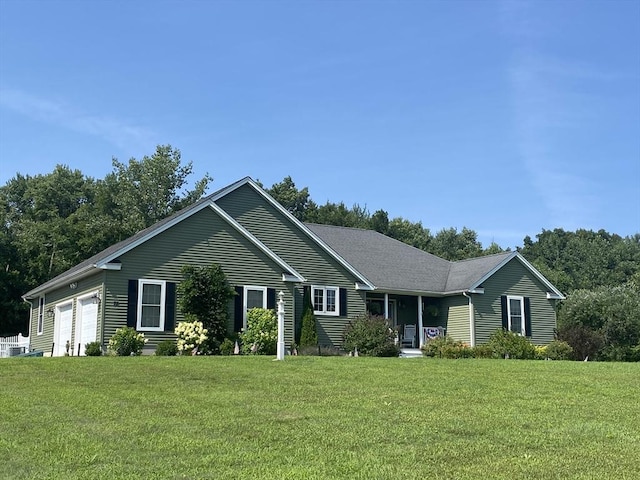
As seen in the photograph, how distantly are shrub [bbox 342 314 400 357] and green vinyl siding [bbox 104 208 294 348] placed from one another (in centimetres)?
226

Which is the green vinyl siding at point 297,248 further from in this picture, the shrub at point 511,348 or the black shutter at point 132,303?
the shrub at point 511,348

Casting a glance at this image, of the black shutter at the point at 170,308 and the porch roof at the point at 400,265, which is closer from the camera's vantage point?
the black shutter at the point at 170,308

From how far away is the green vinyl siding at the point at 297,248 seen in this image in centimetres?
2580

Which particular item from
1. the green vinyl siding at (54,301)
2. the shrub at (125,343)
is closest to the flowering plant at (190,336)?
the shrub at (125,343)

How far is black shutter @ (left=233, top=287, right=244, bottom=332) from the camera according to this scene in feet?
75.7

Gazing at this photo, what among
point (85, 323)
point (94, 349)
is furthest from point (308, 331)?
point (85, 323)

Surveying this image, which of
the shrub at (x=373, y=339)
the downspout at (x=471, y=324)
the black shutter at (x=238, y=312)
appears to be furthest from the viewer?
the downspout at (x=471, y=324)

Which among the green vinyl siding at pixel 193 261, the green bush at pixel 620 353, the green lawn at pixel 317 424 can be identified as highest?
the green vinyl siding at pixel 193 261

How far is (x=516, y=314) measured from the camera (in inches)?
1177

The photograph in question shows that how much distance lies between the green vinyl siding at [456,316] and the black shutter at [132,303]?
547 inches

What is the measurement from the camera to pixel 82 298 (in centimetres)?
2367

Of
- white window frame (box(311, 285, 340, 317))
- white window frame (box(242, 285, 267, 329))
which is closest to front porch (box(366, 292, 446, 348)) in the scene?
white window frame (box(311, 285, 340, 317))

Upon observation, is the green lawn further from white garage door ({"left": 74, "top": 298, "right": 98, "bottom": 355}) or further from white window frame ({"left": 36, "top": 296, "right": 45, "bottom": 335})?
white window frame ({"left": 36, "top": 296, "right": 45, "bottom": 335})

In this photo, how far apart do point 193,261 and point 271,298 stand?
3052 mm
